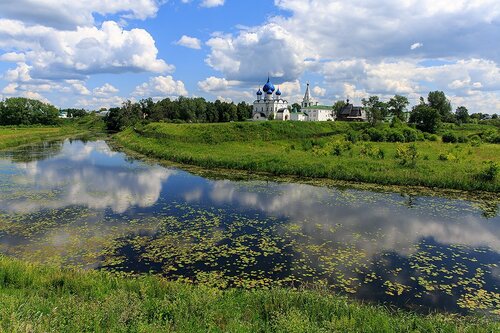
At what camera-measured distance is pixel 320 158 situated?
3441 cm

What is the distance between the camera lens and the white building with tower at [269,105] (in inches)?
4174

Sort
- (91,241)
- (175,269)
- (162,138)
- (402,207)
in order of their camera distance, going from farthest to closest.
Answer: (162,138)
(402,207)
(91,241)
(175,269)

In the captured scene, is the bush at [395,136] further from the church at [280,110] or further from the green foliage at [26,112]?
the green foliage at [26,112]

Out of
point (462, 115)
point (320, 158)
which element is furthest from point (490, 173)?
point (462, 115)

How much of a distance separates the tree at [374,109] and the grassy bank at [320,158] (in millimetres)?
23664

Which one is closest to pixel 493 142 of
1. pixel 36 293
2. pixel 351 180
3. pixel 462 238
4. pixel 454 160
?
pixel 454 160

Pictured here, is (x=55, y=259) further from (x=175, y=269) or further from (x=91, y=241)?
(x=175, y=269)

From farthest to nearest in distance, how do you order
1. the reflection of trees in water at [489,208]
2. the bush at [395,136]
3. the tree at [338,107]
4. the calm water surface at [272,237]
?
1. the tree at [338,107]
2. the bush at [395,136]
3. the reflection of trees in water at [489,208]
4. the calm water surface at [272,237]

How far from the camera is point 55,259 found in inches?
481

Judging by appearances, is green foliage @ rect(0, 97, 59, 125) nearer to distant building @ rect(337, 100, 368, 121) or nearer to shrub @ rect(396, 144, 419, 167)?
distant building @ rect(337, 100, 368, 121)

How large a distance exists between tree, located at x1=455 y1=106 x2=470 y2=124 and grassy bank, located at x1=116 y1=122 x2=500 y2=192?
5430 centimetres

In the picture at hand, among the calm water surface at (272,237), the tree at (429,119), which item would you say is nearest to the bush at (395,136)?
the tree at (429,119)

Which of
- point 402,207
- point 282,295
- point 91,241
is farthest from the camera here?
point 402,207

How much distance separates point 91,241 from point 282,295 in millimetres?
8701
